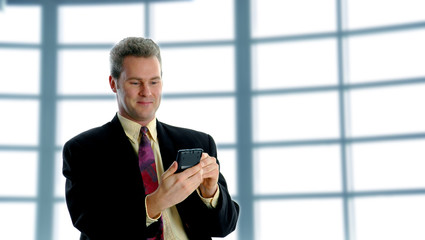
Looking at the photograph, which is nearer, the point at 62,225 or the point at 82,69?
the point at 62,225

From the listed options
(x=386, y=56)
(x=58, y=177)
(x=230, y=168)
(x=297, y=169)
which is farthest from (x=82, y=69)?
(x=386, y=56)

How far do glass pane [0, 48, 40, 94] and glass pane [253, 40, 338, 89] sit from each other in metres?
2.28

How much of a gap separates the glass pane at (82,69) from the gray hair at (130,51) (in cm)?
389

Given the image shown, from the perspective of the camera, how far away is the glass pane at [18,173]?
5362mm

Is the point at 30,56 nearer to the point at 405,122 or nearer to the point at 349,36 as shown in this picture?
the point at 349,36

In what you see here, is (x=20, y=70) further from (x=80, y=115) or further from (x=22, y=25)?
(x=80, y=115)

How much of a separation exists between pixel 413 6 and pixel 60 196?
3948mm

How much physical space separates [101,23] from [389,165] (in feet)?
10.8

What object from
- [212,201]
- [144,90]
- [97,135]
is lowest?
[212,201]

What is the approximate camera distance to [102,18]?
5598 millimetres

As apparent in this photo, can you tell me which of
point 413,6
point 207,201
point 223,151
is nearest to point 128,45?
point 207,201

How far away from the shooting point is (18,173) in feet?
17.7

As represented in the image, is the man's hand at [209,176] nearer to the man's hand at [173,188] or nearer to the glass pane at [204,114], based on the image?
the man's hand at [173,188]

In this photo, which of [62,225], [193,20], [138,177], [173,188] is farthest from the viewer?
[193,20]
